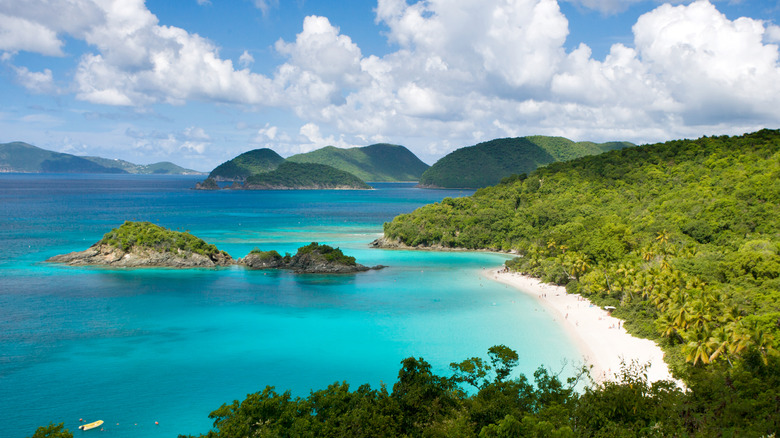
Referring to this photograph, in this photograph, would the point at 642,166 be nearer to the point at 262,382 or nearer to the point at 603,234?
the point at 603,234

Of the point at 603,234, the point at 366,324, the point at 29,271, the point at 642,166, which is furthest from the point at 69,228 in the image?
the point at 642,166

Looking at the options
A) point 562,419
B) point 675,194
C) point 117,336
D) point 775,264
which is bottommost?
point 117,336

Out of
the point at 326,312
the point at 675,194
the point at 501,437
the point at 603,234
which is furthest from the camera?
the point at 675,194

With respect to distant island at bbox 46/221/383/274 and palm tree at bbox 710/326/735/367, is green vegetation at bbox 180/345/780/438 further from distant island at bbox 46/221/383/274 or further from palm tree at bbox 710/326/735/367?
distant island at bbox 46/221/383/274

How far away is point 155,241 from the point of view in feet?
246

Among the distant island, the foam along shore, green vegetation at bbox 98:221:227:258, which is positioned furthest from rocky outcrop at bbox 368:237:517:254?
the foam along shore

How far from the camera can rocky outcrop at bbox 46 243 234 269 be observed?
73500mm

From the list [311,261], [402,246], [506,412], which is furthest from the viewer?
[402,246]

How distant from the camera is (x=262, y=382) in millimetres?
33938

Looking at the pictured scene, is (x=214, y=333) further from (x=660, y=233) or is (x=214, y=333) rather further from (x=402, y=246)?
(x=402, y=246)

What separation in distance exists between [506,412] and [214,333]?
3017 centimetres

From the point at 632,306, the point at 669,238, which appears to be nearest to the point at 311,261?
the point at 632,306

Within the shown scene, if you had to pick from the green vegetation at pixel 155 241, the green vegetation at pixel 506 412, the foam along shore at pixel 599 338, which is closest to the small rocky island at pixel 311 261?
the green vegetation at pixel 155 241

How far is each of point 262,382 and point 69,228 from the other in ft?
317
